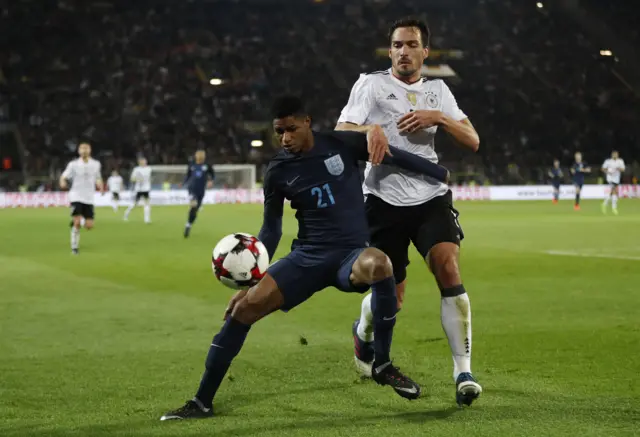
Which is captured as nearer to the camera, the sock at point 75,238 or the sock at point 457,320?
the sock at point 457,320

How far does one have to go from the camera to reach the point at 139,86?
48969 millimetres

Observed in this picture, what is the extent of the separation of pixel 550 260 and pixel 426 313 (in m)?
6.22

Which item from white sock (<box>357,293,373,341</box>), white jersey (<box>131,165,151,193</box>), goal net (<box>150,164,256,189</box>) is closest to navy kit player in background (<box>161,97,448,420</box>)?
white sock (<box>357,293,373,341</box>)

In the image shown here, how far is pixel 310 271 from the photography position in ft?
18.8

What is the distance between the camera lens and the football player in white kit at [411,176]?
602 centimetres

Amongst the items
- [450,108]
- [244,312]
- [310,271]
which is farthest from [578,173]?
[244,312]

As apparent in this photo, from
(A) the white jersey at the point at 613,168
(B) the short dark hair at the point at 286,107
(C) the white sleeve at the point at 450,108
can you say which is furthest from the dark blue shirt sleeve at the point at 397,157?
(A) the white jersey at the point at 613,168

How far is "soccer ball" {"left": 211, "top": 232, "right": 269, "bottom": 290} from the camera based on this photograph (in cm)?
545

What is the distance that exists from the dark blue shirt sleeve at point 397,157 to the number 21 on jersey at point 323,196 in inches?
12.9

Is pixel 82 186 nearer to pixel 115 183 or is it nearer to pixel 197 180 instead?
pixel 197 180

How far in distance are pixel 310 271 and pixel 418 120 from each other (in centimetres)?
115

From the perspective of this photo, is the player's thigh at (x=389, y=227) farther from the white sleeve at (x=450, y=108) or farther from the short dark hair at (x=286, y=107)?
the short dark hair at (x=286, y=107)

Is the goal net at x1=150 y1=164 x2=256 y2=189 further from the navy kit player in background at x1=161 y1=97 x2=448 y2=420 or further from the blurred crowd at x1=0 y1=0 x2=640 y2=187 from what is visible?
the navy kit player in background at x1=161 y1=97 x2=448 y2=420

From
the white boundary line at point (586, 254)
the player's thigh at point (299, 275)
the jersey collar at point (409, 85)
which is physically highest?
the jersey collar at point (409, 85)
